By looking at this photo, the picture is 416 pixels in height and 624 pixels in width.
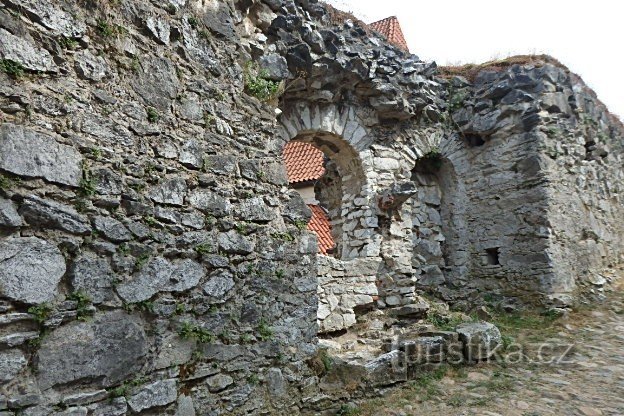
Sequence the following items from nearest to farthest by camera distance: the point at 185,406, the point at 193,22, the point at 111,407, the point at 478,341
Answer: the point at 111,407 < the point at 185,406 < the point at 193,22 < the point at 478,341

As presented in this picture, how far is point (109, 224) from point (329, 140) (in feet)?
12.6

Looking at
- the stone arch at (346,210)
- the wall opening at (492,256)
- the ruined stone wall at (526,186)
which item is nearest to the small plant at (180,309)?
the stone arch at (346,210)

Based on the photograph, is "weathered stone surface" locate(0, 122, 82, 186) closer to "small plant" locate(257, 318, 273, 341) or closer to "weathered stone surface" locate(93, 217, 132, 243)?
"weathered stone surface" locate(93, 217, 132, 243)

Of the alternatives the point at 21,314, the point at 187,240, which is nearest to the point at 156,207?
the point at 187,240

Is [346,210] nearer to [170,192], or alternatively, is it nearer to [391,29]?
[170,192]

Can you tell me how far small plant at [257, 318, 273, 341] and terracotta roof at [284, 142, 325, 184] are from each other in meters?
7.88

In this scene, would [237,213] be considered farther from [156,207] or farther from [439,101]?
[439,101]

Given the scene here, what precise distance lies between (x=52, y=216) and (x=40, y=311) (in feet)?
1.52

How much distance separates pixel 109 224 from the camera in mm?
2387

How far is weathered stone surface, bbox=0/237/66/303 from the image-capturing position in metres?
1.96

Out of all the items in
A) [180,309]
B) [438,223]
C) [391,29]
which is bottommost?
[180,309]

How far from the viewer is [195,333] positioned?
2.74m

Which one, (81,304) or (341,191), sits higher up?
(341,191)

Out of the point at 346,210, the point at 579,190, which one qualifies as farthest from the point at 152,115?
the point at 579,190
